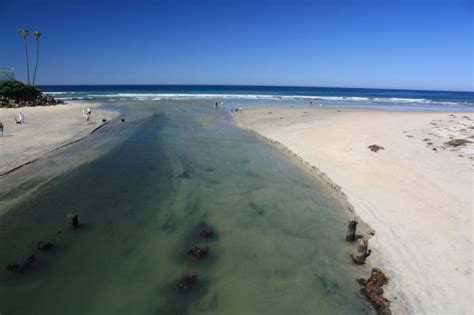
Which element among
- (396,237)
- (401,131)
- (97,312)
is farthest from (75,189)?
(401,131)

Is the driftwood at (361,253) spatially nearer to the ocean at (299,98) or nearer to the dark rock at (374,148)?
the dark rock at (374,148)

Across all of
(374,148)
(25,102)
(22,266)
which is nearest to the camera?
(22,266)

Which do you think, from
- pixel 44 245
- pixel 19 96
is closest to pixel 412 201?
pixel 44 245

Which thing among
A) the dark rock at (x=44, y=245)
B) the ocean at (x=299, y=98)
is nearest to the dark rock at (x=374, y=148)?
the dark rock at (x=44, y=245)

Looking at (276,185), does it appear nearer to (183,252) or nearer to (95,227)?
(183,252)

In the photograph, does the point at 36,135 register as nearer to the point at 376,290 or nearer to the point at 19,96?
the point at 376,290

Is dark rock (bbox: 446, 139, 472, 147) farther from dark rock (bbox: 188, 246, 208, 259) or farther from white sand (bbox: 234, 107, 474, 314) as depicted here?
dark rock (bbox: 188, 246, 208, 259)

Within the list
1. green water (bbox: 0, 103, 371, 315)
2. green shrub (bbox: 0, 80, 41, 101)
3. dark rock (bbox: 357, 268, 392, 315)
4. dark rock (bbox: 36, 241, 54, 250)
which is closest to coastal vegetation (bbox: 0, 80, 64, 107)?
green shrub (bbox: 0, 80, 41, 101)
